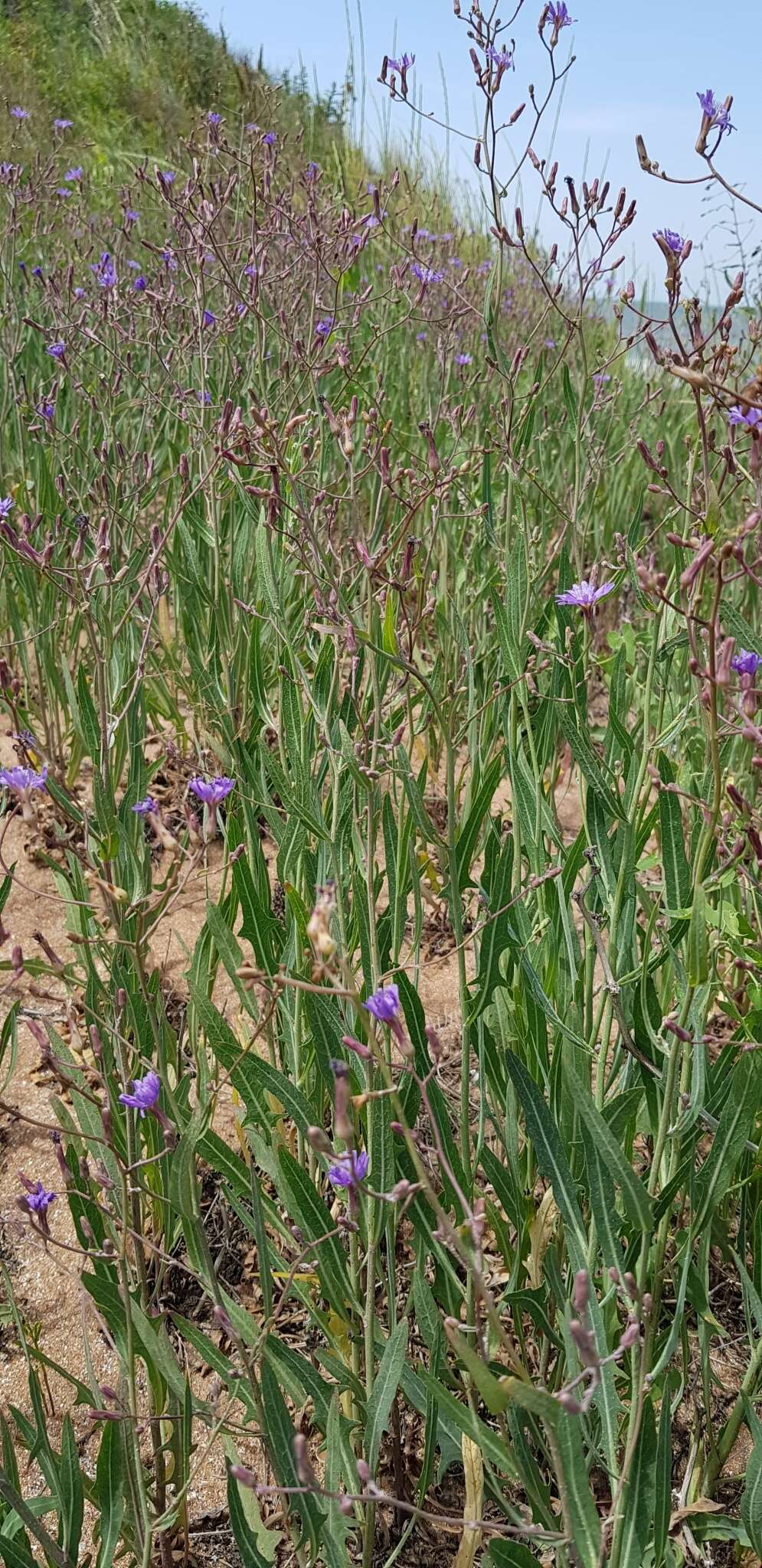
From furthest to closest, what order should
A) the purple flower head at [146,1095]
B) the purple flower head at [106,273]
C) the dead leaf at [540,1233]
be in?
the purple flower head at [106,273] → the dead leaf at [540,1233] → the purple flower head at [146,1095]

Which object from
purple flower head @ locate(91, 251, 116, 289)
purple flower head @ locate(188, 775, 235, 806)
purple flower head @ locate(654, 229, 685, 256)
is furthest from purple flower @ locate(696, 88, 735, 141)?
purple flower head @ locate(91, 251, 116, 289)

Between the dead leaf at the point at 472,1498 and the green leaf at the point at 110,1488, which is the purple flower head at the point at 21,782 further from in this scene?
the dead leaf at the point at 472,1498

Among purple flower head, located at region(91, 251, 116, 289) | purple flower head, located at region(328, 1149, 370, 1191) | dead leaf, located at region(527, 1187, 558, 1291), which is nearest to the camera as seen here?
purple flower head, located at region(328, 1149, 370, 1191)

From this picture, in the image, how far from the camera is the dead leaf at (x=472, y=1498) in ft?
3.74

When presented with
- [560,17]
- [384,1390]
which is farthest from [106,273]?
[384,1390]

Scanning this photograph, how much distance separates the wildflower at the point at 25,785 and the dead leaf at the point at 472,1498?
772mm

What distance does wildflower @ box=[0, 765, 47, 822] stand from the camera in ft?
3.61

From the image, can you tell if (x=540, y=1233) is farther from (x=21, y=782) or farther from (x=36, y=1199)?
(x=21, y=782)

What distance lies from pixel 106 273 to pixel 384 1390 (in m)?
3.09

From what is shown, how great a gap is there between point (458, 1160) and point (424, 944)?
1.02 metres

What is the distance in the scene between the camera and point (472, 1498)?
115 centimetres

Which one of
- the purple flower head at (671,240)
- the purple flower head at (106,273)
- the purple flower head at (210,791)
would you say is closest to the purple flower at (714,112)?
the purple flower head at (671,240)

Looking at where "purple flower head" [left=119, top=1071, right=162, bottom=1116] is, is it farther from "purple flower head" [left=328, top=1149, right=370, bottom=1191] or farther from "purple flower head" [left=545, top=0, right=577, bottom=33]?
"purple flower head" [left=545, top=0, right=577, bottom=33]

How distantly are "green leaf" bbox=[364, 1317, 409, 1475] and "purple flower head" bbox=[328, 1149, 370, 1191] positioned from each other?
16cm
